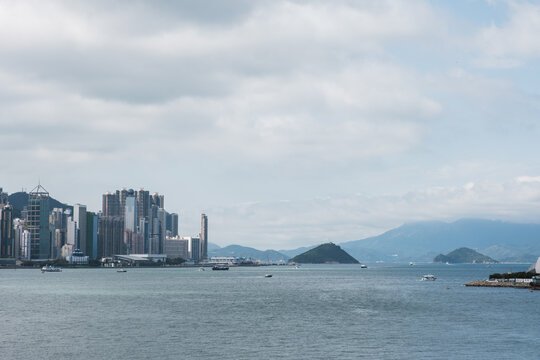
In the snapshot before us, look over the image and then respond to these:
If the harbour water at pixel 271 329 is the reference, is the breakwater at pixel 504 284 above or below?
below

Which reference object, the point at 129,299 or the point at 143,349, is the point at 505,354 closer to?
the point at 143,349

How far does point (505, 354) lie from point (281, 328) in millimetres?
32379

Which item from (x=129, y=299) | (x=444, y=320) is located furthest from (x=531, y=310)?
(x=129, y=299)

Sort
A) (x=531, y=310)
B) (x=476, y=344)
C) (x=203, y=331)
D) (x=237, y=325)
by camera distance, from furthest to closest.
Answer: (x=531, y=310)
(x=237, y=325)
(x=203, y=331)
(x=476, y=344)

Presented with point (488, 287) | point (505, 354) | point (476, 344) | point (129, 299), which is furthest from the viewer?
point (488, 287)

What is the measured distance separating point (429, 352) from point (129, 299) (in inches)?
3541

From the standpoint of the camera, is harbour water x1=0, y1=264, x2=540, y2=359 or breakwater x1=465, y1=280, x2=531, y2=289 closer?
harbour water x1=0, y1=264, x2=540, y2=359

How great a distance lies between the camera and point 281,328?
294 feet

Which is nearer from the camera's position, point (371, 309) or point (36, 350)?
point (36, 350)

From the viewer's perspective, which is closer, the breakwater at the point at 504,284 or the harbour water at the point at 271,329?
the harbour water at the point at 271,329

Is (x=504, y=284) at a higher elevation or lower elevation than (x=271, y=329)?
lower

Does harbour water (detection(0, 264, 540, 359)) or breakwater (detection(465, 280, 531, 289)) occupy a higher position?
harbour water (detection(0, 264, 540, 359))

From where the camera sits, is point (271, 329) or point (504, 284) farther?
point (504, 284)

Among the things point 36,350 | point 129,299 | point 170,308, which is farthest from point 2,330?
point 129,299
